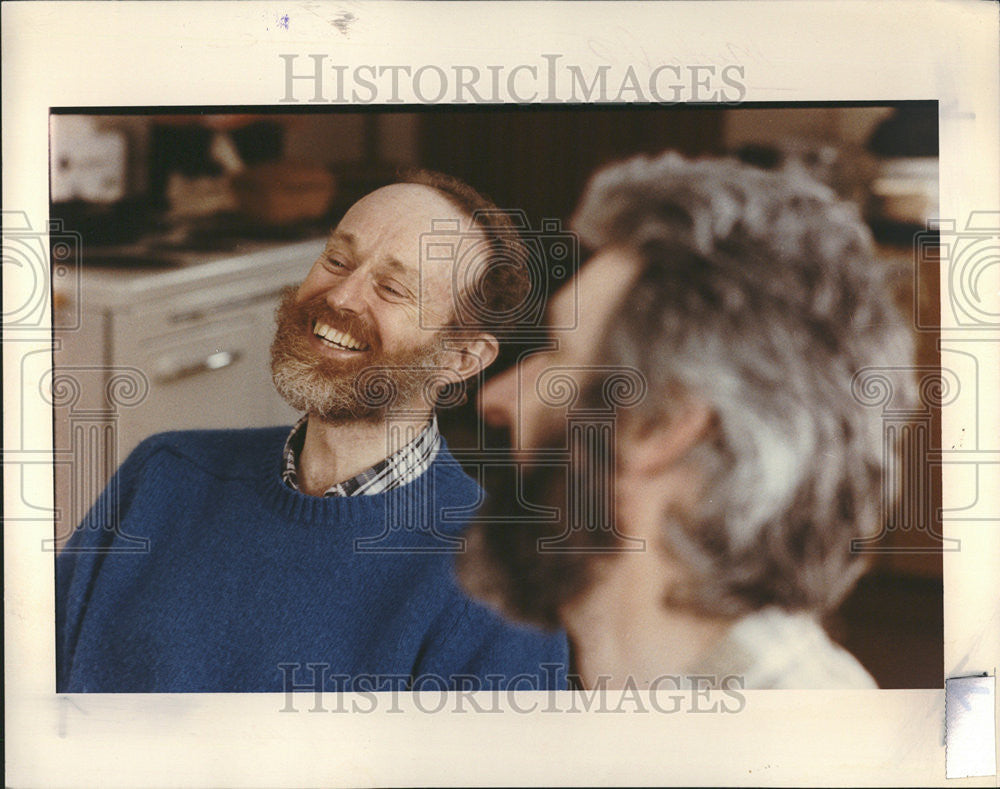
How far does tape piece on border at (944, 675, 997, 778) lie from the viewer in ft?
5.20

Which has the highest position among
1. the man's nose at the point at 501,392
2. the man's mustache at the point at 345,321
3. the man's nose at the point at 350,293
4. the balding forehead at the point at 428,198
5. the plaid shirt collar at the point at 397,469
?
the balding forehead at the point at 428,198

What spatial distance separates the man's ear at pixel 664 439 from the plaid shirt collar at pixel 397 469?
33 cm

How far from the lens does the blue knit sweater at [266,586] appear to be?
153 centimetres

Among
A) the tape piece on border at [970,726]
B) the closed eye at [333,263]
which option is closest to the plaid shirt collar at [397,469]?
the closed eye at [333,263]

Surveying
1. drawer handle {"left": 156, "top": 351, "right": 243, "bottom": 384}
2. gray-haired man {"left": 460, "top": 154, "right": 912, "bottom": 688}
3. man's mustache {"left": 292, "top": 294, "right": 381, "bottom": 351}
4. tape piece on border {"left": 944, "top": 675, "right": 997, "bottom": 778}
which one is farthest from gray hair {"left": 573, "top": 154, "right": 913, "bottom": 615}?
drawer handle {"left": 156, "top": 351, "right": 243, "bottom": 384}

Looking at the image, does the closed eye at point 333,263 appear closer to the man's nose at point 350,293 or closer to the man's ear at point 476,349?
the man's nose at point 350,293

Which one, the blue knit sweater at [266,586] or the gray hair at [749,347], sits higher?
the gray hair at [749,347]

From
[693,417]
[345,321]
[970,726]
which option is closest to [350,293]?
[345,321]

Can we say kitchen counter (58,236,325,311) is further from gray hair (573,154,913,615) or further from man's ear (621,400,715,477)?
man's ear (621,400,715,477)

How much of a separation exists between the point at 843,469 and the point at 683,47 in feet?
2.56

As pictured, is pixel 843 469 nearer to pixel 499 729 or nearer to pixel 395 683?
pixel 499 729

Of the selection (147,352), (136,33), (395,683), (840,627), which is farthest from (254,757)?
(136,33)

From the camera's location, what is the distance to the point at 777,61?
5.14 ft

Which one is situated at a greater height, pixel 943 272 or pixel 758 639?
pixel 943 272
